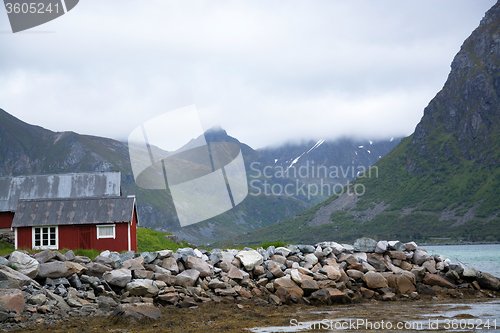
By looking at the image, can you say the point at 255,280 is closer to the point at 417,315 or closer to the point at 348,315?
the point at 348,315

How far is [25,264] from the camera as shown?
56.3ft

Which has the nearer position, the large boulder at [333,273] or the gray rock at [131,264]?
the gray rock at [131,264]

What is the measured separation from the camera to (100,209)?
1230 inches

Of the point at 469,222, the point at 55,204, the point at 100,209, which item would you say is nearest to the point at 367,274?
the point at 100,209

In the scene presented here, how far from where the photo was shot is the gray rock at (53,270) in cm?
1743

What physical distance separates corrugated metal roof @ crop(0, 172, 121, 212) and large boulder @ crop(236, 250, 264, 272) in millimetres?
17996

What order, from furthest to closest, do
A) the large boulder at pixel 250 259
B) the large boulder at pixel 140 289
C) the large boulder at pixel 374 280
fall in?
the large boulder at pixel 250 259 < the large boulder at pixel 374 280 < the large boulder at pixel 140 289

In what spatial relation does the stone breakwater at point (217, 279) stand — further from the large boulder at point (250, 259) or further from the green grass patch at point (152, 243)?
the green grass patch at point (152, 243)

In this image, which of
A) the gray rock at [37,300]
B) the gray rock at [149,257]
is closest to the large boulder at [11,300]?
the gray rock at [37,300]

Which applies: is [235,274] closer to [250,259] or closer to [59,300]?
[250,259]

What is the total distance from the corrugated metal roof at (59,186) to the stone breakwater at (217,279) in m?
16.2

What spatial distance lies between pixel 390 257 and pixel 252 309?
38.2 ft

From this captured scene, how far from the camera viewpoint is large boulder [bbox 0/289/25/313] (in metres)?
13.6

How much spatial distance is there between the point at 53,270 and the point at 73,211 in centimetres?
1438
